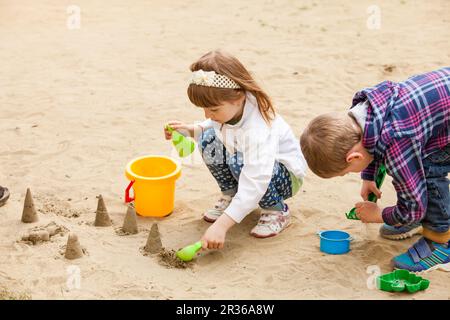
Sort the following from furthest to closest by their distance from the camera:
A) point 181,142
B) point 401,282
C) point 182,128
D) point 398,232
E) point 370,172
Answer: point 181,142
point 182,128
point 398,232
point 370,172
point 401,282

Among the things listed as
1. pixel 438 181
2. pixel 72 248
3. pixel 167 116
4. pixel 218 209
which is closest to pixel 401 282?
pixel 438 181

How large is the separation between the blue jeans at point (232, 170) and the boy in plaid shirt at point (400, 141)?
1.73 feet

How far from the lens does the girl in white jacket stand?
126 inches

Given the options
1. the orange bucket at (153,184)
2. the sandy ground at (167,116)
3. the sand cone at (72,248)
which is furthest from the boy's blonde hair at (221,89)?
the sand cone at (72,248)

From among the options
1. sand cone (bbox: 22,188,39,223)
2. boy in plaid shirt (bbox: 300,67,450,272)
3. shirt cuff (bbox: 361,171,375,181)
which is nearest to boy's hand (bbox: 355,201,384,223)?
boy in plaid shirt (bbox: 300,67,450,272)

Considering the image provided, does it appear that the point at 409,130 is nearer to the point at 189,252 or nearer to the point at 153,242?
the point at 189,252

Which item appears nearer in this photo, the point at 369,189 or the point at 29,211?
the point at 369,189

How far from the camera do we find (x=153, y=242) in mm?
3271

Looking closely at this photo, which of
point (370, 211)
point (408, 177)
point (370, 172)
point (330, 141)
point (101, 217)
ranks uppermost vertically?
point (330, 141)

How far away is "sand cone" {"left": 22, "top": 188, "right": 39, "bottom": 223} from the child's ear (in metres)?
1.61

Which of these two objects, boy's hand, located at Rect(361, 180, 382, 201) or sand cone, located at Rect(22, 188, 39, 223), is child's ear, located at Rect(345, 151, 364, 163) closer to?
boy's hand, located at Rect(361, 180, 382, 201)

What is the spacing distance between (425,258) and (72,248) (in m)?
1.61

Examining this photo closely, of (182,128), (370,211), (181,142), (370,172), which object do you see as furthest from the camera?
(181,142)

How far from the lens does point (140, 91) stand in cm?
563
